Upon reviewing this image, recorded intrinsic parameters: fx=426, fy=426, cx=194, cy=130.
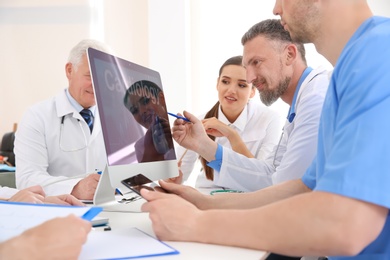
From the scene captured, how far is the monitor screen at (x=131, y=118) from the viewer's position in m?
1.17

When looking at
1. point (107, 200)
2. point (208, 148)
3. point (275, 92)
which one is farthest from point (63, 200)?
point (275, 92)

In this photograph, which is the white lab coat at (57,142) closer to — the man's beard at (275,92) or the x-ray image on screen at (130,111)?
the x-ray image on screen at (130,111)

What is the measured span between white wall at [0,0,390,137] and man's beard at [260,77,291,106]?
2.19 metres

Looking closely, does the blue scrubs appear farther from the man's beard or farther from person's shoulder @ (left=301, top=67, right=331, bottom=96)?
the man's beard

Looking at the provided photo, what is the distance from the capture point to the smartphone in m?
1.19

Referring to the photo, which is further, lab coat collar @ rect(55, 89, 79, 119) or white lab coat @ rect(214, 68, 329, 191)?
lab coat collar @ rect(55, 89, 79, 119)

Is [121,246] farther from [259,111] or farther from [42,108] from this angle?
[259,111]

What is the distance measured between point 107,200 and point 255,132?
5.13 ft

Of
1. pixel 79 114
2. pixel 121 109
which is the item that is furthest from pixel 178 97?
pixel 121 109

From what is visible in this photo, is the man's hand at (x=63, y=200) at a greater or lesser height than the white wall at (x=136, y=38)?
lesser

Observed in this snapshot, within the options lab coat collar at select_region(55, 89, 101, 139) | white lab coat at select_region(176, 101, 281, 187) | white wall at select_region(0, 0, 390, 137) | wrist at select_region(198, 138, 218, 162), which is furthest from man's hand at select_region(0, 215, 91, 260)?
white wall at select_region(0, 0, 390, 137)

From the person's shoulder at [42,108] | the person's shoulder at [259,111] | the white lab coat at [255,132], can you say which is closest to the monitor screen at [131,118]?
the person's shoulder at [42,108]

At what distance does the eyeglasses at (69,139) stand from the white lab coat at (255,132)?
0.72 metres

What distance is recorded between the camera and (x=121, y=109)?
4.15ft
